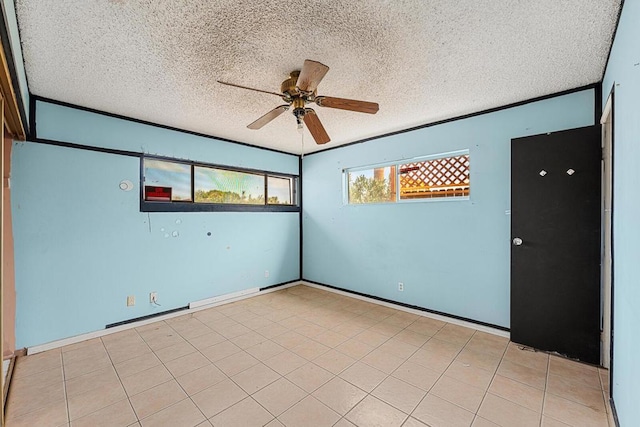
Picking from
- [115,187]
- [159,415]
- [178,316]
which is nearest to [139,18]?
[115,187]

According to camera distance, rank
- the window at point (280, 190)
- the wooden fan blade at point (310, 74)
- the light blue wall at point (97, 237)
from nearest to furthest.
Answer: the wooden fan blade at point (310, 74)
the light blue wall at point (97, 237)
the window at point (280, 190)

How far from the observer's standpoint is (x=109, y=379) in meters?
2.14

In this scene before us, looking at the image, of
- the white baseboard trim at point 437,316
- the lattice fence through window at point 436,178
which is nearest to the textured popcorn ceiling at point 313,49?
the lattice fence through window at point 436,178

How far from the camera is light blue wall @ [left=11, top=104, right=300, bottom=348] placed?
254 cm

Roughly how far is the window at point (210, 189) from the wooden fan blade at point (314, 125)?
6.44 feet

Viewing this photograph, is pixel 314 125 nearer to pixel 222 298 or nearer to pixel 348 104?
pixel 348 104

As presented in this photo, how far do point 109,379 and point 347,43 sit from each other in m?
3.06

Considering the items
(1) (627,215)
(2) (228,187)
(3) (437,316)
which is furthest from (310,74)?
(3) (437,316)

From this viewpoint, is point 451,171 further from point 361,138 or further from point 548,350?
point 548,350

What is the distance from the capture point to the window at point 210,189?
335 centimetres

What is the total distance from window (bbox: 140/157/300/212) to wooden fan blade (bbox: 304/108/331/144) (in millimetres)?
1962

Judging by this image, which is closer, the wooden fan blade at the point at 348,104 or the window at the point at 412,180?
the wooden fan blade at the point at 348,104

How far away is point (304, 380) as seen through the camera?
2125mm

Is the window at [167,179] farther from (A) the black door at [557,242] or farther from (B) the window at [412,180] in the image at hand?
(A) the black door at [557,242]
